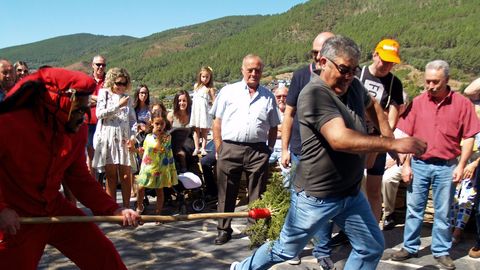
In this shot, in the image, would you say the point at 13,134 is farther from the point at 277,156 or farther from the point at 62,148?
the point at 277,156

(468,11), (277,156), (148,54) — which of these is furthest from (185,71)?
(277,156)

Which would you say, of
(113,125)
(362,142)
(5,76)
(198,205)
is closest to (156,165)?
(113,125)

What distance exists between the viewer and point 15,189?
280 cm

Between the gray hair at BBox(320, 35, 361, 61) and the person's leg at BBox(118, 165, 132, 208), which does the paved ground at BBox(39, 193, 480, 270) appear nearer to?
the person's leg at BBox(118, 165, 132, 208)

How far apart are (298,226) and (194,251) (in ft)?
7.21

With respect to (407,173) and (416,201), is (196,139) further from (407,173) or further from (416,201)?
(416,201)

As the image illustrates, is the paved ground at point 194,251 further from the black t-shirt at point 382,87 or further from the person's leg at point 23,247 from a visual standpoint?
the person's leg at point 23,247

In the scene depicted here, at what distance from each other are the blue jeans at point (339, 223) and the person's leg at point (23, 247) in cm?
161

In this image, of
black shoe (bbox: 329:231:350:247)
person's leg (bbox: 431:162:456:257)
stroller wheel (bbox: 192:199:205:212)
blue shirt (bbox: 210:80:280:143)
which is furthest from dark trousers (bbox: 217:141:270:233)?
person's leg (bbox: 431:162:456:257)

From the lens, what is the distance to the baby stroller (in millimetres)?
6785

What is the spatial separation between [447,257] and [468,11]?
115168 mm

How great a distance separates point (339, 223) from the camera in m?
3.47

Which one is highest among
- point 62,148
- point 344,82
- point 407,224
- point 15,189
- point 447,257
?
point 344,82

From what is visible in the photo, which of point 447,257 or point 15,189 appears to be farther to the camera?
point 447,257
